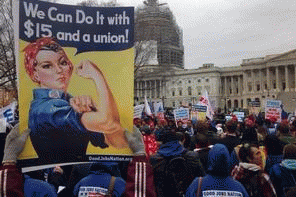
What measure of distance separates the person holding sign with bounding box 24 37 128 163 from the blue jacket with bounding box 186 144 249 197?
79cm

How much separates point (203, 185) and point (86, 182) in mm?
890

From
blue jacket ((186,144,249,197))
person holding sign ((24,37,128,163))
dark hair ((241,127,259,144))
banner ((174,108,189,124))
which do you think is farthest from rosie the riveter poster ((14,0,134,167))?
banner ((174,108,189,124))

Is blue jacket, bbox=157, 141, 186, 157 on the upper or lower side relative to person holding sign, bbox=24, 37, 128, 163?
lower

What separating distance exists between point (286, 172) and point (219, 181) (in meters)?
1.46

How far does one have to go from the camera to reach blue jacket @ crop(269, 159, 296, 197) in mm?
4023

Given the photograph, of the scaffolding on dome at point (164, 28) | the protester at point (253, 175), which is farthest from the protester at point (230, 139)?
the scaffolding on dome at point (164, 28)

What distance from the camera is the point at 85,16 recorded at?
270 cm

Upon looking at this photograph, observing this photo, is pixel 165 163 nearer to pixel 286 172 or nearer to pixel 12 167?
pixel 286 172

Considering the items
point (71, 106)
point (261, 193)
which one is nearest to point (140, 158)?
point (71, 106)

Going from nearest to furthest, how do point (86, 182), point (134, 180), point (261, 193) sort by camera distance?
point (134, 180), point (86, 182), point (261, 193)

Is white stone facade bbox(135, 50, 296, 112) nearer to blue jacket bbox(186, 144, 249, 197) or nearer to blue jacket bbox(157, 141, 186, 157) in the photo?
blue jacket bbox(157, 141, 186, 157)

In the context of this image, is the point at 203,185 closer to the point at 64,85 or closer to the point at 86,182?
the point at 86,182

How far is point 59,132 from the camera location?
102 inches

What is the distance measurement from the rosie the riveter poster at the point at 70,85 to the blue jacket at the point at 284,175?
2.17 meters
